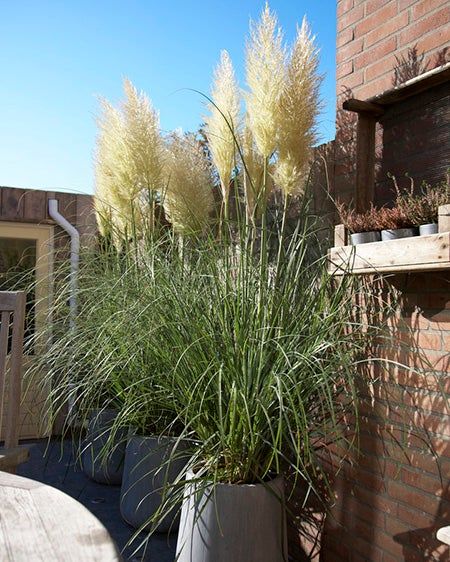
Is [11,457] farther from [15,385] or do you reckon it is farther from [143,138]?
[143,138]

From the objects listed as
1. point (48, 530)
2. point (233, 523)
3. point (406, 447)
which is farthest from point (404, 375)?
point (48, 530)

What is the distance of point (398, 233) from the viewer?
1.82 metres

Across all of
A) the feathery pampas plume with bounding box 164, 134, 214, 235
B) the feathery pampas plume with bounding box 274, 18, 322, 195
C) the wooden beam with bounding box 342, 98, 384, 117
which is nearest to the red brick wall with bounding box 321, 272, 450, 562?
the feathery pampas plume with bounding box 274, 18, 322, 195

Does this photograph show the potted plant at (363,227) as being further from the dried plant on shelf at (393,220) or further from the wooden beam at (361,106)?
the wooden beam at (361,106)

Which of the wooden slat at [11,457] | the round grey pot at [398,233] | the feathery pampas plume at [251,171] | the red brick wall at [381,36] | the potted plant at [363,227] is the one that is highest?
the red brick wall at [381,36]

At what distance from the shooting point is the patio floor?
2.48 m

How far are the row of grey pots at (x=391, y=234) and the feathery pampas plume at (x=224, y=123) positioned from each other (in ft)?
1.97

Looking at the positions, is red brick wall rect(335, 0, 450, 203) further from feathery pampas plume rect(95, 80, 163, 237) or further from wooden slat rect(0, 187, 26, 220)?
wooden slat rect(0, 187, 26, 220)

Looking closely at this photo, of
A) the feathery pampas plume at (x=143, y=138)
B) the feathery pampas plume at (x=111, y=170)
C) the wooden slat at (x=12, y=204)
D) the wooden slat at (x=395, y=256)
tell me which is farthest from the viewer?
the wooden slat at (x=12, y=204)

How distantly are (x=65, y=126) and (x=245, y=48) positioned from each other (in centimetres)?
152

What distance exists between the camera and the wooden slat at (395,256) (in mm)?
1620

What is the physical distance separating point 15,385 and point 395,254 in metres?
1.26

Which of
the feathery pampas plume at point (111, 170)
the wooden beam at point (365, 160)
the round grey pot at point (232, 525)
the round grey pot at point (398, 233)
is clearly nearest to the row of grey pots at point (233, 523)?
the round grey pot at point (232, 525)

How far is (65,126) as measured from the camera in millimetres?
3395
